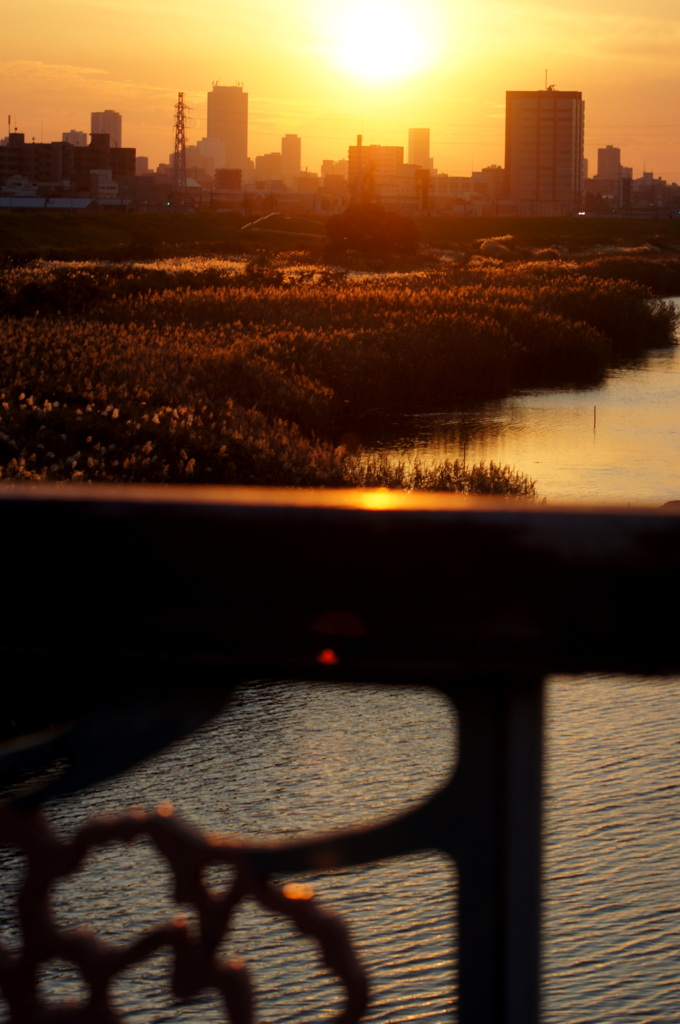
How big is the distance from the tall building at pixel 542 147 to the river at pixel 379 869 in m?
194

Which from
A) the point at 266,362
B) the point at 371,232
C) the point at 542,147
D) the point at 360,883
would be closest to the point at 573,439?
the point at 266,362

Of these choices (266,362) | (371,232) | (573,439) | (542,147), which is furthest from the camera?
(542,147)

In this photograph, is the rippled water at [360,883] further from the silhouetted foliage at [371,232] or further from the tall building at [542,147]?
the tall building at [542,147]

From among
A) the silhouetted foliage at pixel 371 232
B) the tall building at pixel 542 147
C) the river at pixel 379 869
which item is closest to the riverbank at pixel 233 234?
the silhouetted foliage at pixel 371 232

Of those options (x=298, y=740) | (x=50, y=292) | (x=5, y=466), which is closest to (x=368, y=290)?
(x=50, y=292)

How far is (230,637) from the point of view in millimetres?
893

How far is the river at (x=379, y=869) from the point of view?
0.98 m

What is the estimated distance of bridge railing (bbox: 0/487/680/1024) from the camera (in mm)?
866

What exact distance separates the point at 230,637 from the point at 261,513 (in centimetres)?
9

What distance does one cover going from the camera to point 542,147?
628ft

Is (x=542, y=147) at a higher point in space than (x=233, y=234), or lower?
higher

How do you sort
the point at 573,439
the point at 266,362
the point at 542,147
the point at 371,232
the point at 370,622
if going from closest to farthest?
the point at 370,622, the point at 573,439, the point at 266,362, the point at 371,232, the point at 542,147

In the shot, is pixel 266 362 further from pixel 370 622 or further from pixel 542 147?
pixel 542 147

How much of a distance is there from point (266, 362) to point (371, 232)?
43.0 meters
